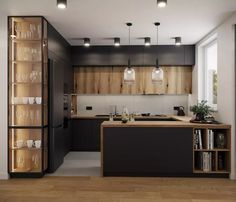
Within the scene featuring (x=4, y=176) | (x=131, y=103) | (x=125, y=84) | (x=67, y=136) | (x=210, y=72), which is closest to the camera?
(x=4, y=176)

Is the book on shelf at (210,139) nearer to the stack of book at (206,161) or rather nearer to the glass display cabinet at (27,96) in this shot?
the stack of book at (206,161)

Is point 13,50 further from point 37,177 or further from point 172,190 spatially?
point 172,190

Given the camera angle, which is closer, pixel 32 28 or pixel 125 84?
pixel 32 28

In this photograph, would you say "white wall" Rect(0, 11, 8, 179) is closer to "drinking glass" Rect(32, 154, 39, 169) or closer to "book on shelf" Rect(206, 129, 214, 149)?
"drinking glass" Rect(32, 154, 39, 169)

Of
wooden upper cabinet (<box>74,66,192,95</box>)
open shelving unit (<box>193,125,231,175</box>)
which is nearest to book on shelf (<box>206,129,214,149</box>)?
open shelving unit (<box>193,125,231,175</box>)

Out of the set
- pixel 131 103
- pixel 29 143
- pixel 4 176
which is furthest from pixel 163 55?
pixel 4 176

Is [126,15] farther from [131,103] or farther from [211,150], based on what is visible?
[131,103]

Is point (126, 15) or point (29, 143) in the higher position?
point (126, 15)

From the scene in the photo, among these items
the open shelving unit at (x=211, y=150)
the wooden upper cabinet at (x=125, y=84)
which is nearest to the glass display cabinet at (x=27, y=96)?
the wooden upper cabinet at (x=125, y=84)

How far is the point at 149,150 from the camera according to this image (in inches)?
183

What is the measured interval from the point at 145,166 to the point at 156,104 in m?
3.14

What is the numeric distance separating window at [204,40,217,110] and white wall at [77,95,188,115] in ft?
3.90

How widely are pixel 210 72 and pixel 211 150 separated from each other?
7.54ft

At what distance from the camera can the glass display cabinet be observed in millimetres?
4602
